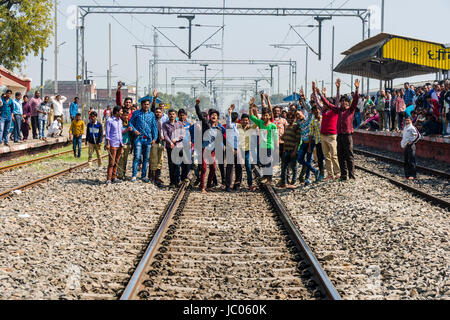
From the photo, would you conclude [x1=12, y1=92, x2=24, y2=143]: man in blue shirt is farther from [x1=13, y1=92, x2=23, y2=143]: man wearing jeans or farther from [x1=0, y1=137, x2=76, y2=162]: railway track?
[x1=0, y1=137, x2=76, y2=162]: railway track

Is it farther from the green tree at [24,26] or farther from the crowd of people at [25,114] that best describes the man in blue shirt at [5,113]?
the green tree at [24,26]

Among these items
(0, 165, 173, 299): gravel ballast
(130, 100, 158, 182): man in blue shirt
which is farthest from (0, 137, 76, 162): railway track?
(130, 100, 158, 182): man in blue shirt

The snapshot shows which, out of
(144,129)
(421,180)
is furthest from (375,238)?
(421,180)

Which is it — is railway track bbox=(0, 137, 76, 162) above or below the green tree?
below

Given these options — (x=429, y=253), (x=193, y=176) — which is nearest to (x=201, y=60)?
(x=193, y=176)

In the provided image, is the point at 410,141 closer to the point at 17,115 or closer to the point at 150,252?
the point at 150,252

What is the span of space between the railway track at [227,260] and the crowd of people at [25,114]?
1179 centimetres

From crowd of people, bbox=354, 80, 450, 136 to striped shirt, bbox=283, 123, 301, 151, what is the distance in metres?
6.92

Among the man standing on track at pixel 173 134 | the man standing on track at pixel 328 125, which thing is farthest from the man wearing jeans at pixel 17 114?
the man standing on track at pixel 328 125

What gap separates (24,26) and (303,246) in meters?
30.6

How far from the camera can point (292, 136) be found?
13.4 m

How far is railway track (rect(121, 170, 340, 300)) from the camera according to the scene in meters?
6.04
